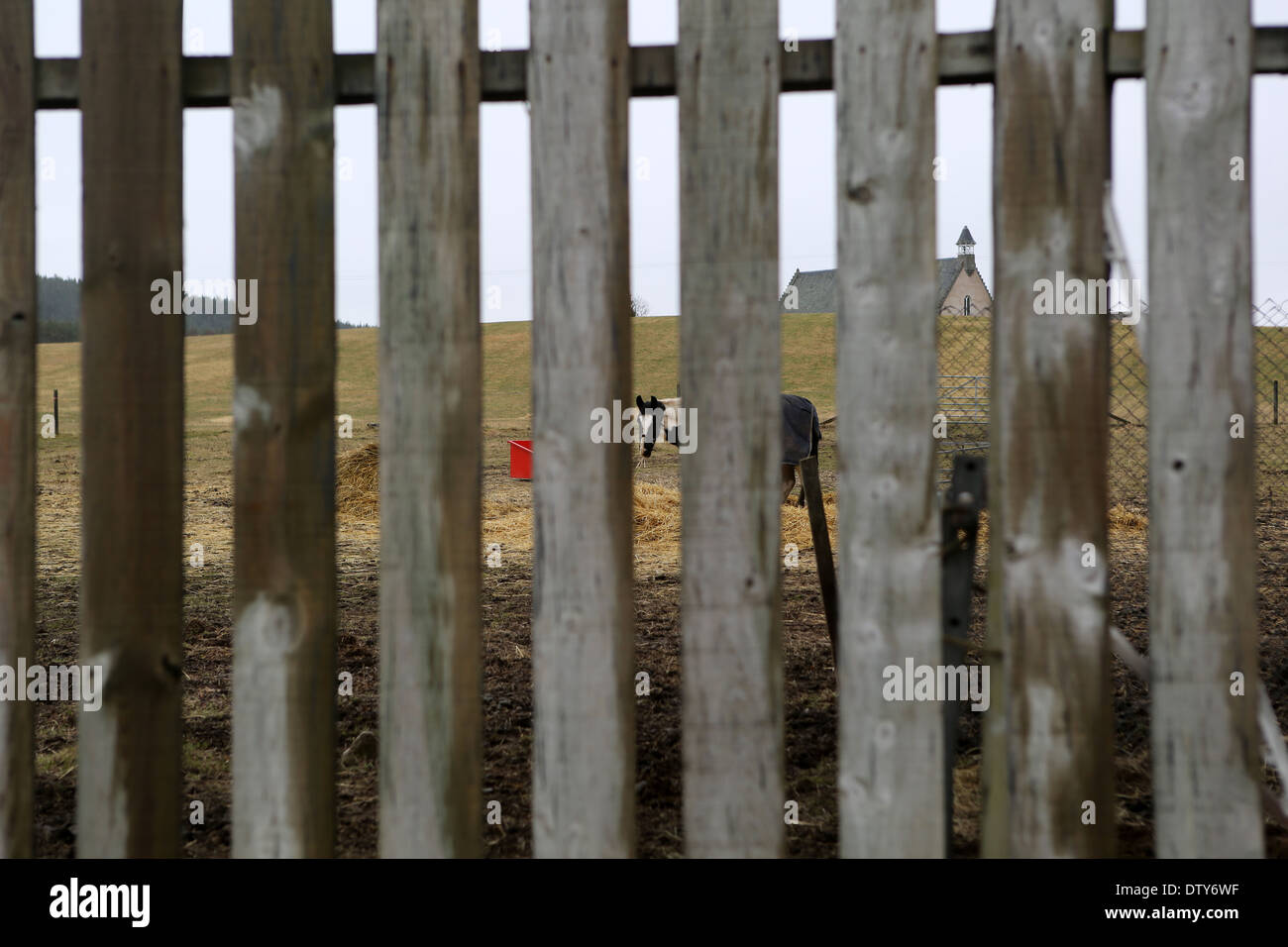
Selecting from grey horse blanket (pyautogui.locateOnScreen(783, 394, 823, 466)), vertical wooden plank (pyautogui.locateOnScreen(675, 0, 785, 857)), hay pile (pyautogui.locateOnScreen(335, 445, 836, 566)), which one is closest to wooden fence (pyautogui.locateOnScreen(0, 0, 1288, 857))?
vertical wooden plank (pyautogui.locateOnScreen(675, 0, 785, 857))

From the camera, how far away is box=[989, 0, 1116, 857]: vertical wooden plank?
1803mm

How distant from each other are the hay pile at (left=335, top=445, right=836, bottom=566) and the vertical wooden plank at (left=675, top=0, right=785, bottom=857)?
733 centimetres

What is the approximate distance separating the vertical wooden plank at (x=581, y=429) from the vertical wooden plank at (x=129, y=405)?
694mm

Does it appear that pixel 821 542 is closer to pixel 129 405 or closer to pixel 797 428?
pixel 129 405

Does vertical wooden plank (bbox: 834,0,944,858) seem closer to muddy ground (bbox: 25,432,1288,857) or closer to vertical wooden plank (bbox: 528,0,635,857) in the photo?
vertical wooden plank (bbox: 528,0,635,857)

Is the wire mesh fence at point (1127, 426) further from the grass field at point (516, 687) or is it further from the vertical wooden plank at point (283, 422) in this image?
the vertical wooden plank at point (283, 422)

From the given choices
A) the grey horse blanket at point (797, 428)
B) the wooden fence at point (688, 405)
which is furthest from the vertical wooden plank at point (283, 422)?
the grey horse blanket at point (797, 428)

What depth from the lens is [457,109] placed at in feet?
6.11

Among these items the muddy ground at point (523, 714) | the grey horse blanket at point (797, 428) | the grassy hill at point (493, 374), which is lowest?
the muddy ground at point (523, 714)

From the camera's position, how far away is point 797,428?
1052 cm

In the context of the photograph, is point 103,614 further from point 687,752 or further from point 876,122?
point 876,122

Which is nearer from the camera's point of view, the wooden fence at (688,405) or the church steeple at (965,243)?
the wooden fence at (688,405)

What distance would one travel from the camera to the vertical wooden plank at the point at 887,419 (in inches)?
70.6

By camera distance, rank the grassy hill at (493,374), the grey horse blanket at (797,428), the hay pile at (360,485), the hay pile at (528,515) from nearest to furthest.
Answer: the grey horse blanket at (797,428) → the hay pile at (528,515) → the hay pile at (360,485) → the grassy hill at (493,374)
